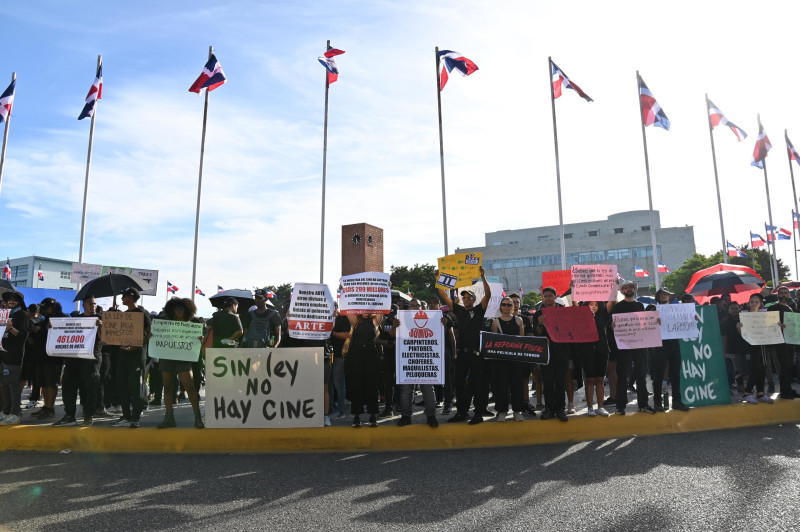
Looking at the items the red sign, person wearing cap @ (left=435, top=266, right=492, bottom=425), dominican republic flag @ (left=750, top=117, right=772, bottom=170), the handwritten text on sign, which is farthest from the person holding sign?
dominican republic flag @ (left=750, top=117, right=772, bottom=170)

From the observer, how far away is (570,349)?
8.45 meters

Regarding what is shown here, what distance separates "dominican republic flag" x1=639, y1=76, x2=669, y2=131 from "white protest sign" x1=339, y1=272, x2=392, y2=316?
15.3 meters

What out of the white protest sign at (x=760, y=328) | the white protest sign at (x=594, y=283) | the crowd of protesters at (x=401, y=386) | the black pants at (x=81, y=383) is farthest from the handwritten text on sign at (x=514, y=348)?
the black pants at (x=81, y=383)

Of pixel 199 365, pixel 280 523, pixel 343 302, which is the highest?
pixel 343 302

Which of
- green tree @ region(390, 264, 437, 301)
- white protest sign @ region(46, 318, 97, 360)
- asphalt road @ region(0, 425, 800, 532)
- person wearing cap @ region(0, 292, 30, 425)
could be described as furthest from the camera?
green tree @ region(390, 264, 437, 301)

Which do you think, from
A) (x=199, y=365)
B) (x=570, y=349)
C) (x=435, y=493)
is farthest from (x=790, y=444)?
(x=199, y=365)

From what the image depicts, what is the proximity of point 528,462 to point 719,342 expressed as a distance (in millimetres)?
4543

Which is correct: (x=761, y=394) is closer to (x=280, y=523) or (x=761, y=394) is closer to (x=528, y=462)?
(x=528, y=462)

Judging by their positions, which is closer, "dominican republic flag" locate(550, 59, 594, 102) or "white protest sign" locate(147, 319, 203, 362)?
"white protest sign" locate(147, 319, 203, 362)

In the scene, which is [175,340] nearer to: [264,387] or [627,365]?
[264,387]

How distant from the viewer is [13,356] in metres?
8.38

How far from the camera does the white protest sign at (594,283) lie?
8.28 m

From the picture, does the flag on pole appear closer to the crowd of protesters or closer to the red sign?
the crowd of protesters

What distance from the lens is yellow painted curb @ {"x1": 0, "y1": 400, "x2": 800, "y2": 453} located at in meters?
7.23
